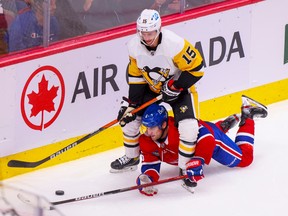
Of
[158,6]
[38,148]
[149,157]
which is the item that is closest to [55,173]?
[38,148]

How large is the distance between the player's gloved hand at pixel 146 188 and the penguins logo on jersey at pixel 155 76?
552 mm

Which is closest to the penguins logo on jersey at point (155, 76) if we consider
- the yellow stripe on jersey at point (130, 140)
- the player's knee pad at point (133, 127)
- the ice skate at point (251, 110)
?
the player's knee pad at point (133, 127)

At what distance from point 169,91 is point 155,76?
0.15m

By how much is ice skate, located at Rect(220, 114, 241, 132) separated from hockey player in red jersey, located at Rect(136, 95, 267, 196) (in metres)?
0.13

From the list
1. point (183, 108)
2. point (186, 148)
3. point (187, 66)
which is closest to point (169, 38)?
point (187, 66)

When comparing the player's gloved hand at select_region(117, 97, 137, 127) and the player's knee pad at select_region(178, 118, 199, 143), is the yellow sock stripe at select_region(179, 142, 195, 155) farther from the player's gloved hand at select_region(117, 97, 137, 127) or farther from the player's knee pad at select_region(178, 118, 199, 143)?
the player's gloved hand at select_region(117, 97, 137, 127)

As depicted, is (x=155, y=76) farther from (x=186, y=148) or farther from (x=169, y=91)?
(x=186, y=148)

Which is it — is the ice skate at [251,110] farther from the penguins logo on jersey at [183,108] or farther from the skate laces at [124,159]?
the skate laces at [124,159]

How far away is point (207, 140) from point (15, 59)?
1.29 metres

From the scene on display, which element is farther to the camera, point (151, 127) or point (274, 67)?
point (274, 67)

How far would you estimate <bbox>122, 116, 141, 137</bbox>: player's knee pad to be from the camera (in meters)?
5.91

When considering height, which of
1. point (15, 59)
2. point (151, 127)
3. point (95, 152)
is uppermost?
point (15, 59)

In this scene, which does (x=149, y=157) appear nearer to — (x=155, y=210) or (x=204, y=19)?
(x=155, y=210)

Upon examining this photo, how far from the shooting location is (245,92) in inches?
279
